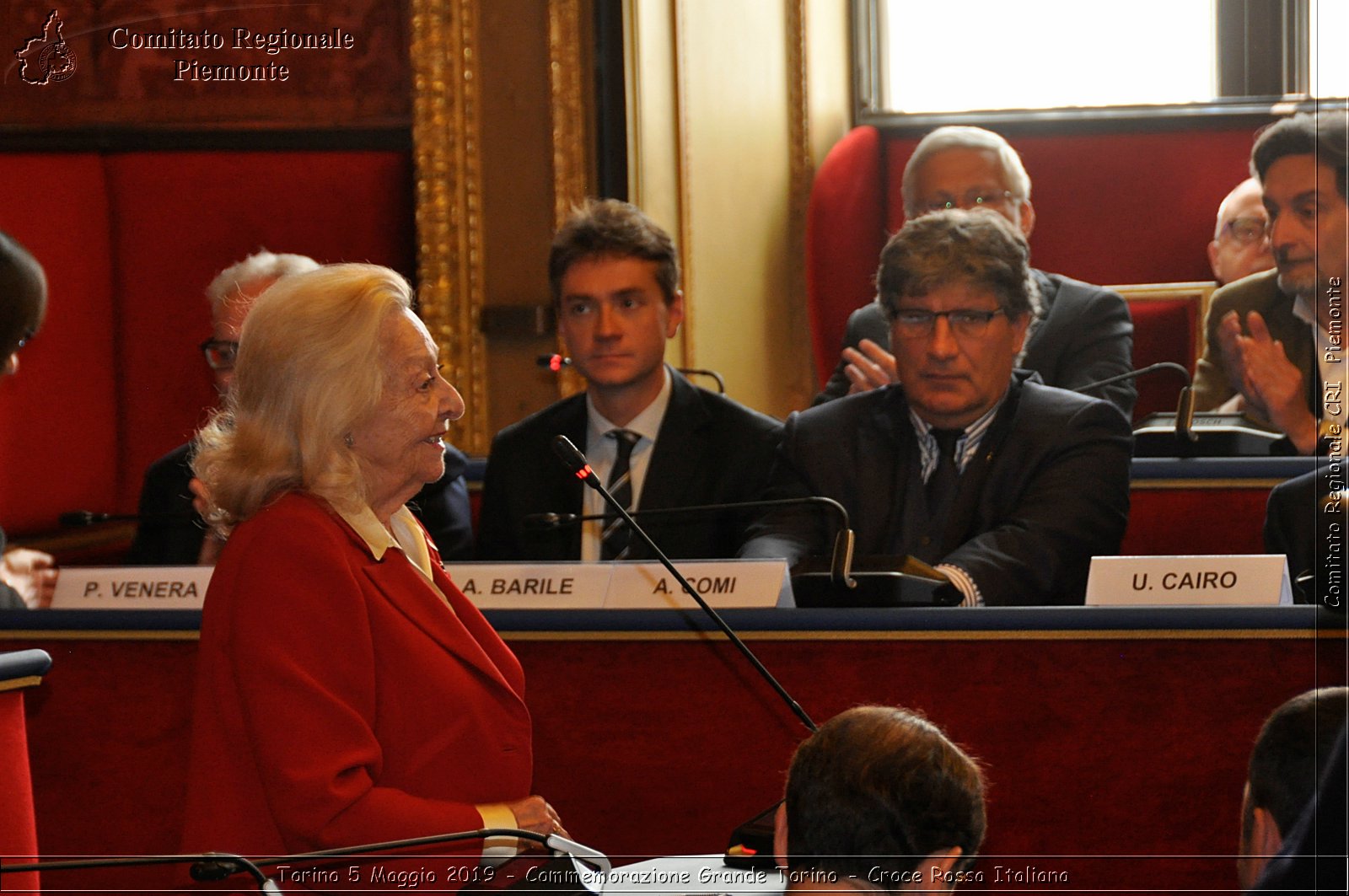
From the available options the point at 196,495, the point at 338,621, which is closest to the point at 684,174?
the point at 196,495

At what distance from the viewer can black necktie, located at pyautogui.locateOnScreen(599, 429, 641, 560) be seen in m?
3.30

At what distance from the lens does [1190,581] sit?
2404 millimetres

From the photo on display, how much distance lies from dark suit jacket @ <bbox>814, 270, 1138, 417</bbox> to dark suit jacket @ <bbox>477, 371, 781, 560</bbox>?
0.82 metres

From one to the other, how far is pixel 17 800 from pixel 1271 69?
16.3 feet

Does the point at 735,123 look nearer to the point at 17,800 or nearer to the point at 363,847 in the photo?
the point at 17,800

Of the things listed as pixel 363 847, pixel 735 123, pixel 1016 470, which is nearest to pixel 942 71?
pixel 735 123

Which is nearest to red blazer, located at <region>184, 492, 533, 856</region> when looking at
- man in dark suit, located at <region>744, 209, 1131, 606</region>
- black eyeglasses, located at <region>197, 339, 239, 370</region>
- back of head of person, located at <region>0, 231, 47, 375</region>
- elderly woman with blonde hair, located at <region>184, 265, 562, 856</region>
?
elderly woman with blonde hair, located at <region>184, 265, 562, 856</region>

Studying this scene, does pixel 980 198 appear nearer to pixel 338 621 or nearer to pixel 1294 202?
pixel 1294 202

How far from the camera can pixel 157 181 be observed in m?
4.91

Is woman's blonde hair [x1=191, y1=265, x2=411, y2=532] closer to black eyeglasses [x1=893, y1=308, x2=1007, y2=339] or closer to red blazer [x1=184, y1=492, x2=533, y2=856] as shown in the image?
red blazer [x1=184, y1=492, x2=533, y2=856]

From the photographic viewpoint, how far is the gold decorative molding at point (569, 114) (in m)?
4.83

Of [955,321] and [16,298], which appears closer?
[955,321]

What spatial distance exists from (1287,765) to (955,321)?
1.69 m

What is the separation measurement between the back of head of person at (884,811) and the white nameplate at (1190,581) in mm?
1104
